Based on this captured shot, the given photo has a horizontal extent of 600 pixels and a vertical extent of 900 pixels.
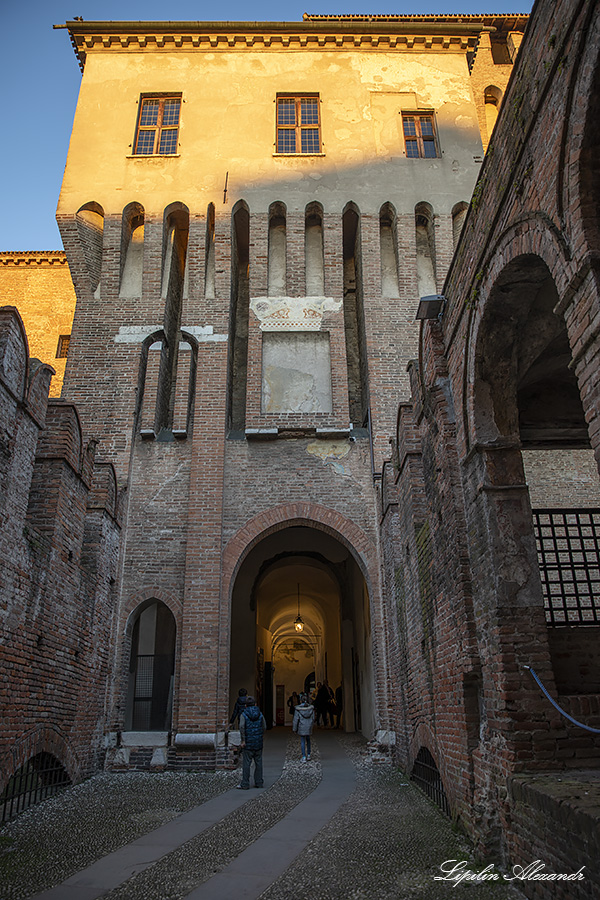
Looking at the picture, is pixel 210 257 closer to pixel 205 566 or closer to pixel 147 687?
pixel 205 566

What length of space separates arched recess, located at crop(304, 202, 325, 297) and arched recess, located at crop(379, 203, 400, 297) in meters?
1.37

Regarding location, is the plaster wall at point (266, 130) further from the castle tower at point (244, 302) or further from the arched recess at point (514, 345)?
the arched recess at point (514, 345)

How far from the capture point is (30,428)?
7379mm

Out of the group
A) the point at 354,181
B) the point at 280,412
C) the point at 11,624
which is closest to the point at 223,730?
the point at 11,624

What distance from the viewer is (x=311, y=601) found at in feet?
79.1

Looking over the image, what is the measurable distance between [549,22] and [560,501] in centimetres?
1115

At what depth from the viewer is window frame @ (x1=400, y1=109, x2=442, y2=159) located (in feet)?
50.5

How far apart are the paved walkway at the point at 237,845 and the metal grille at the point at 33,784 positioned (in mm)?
166

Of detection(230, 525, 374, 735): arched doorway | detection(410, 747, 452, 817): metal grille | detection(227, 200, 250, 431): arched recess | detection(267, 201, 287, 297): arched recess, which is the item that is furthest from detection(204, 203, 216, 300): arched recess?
detection(410, 747, 452, 817): metal grille

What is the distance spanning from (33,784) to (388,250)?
12.3 metres

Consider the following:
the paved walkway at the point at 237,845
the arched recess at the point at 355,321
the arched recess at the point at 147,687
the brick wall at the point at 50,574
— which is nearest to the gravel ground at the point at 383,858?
the paved walkway at the point at 237,845

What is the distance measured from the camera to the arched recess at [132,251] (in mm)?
13969

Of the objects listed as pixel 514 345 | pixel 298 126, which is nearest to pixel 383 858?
pixel 514 345

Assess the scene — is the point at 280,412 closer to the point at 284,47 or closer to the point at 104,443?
the point at 104,443
